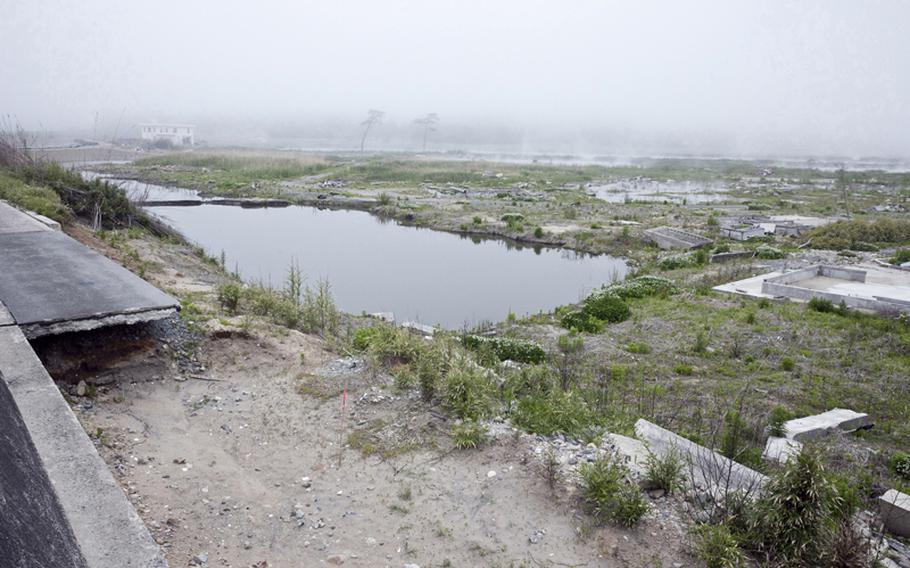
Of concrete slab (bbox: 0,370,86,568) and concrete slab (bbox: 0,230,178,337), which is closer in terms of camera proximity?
concrete slab (bbox: 0,370,86,568)

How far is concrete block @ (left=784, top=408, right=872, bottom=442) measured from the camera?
7.49 metres

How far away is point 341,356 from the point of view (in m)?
8.16

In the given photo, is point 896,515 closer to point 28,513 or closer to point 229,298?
point 28,513

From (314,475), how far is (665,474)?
3.14 metres

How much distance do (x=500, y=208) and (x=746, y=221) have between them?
1332 centimetres

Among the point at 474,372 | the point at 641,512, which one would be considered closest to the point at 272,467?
the point at 474,372

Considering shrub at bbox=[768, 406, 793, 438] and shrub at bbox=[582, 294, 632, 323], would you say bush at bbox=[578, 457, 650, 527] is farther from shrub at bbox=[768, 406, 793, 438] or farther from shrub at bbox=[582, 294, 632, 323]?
shrub at bbox=[582, 294, 632, 323]

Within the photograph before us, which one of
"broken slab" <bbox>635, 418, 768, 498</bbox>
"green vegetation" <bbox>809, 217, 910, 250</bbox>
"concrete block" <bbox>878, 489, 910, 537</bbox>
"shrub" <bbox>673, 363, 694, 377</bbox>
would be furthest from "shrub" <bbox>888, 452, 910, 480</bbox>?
"green vegetation" <bbox>809, 217, 910, 250</bbox>

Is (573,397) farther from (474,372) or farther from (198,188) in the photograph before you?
(198,188)

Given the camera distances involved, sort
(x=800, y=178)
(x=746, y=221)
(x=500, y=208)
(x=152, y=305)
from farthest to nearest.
→ (x=800, y=178) → (x=500, y=208) → (x=746, y=221) → (x=152, y=305)

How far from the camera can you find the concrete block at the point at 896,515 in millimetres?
5684

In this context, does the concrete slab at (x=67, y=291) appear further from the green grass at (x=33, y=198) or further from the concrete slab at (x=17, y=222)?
the green grass at (x=33, y=198)

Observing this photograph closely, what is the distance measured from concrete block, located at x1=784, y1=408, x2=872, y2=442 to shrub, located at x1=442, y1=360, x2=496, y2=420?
4.01 metres

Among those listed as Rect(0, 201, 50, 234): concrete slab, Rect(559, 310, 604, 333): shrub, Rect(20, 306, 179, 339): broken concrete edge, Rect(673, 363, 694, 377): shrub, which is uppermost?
Rect(0, 201, 50, 234): concrete slab
